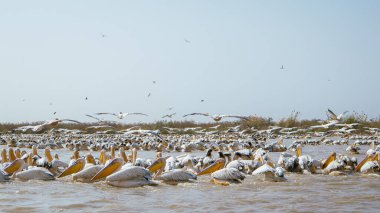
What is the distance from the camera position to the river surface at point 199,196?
5961 millimetres

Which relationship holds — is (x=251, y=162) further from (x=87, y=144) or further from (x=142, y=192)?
(x=87, y=144)

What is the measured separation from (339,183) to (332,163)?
4.73 ft

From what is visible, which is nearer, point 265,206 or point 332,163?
point 265,206

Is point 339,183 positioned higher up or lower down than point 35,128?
lower down

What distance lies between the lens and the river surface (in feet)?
19.6

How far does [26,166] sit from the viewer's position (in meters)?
9.25

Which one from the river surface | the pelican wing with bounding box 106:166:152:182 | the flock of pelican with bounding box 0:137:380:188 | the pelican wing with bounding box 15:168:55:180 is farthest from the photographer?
the pelican wing with bounding box 15:168:55:180

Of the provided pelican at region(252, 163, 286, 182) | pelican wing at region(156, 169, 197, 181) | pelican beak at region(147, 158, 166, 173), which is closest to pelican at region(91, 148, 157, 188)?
pelican wing at region(156, 169, 197, 181)

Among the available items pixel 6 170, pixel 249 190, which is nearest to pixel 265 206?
pixel 249 190

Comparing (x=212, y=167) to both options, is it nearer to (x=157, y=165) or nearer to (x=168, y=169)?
(x=168, y=169)

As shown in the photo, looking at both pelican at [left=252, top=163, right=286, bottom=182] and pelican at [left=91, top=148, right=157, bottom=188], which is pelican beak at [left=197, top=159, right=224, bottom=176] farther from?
pelican at [left=91, top=148, right=157, bottom=188]

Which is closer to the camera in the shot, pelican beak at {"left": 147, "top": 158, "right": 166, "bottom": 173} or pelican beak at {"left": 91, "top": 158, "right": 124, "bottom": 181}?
pelican beak at {"left": 91, "top": 158, "right": 124, "bottom": 181}

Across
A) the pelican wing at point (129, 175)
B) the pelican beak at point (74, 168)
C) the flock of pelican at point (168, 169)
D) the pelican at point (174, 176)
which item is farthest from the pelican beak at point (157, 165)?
the pelican beak at point (74, 168)

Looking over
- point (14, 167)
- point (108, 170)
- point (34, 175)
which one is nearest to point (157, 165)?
point (108, 170)
